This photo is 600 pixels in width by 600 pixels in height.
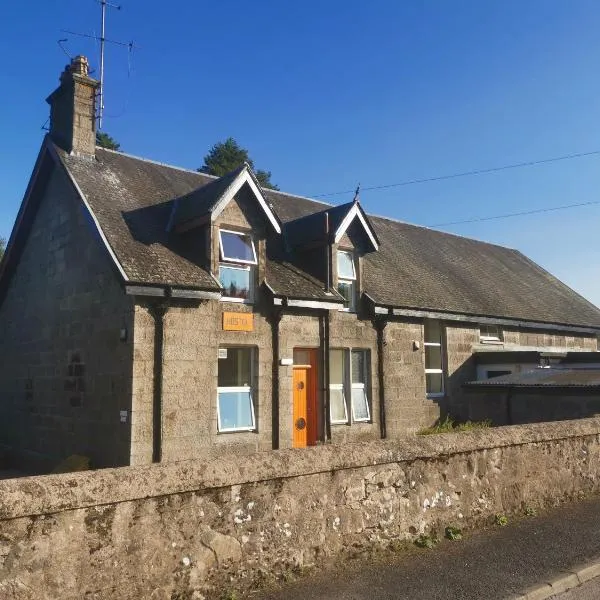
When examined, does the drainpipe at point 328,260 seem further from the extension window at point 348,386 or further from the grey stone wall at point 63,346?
the grey stone wall at point 63,346

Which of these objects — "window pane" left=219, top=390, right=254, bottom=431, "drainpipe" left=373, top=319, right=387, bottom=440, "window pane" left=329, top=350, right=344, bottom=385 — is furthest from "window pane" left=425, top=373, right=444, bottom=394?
"window pane" left=219, top=390, right=254, bottom=431

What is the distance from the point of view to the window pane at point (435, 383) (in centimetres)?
1709

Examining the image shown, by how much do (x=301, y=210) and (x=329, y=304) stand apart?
6373 millimetres

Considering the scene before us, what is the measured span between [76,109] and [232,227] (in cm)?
508

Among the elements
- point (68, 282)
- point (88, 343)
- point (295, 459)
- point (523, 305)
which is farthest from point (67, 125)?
point (523, 305)

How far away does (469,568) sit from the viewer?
5715mm

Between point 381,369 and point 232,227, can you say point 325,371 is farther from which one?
point 232,227

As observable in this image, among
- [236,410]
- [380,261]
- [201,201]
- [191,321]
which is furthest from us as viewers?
[380,261]

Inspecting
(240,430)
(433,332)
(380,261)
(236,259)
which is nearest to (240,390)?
(240,430)

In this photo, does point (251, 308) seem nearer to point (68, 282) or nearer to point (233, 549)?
point (68, 282)

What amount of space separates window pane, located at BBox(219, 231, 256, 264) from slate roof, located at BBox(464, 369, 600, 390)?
5.66 m

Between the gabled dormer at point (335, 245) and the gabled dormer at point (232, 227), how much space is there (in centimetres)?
167

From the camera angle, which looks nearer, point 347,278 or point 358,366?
point 358,366

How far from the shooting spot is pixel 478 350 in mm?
18250
